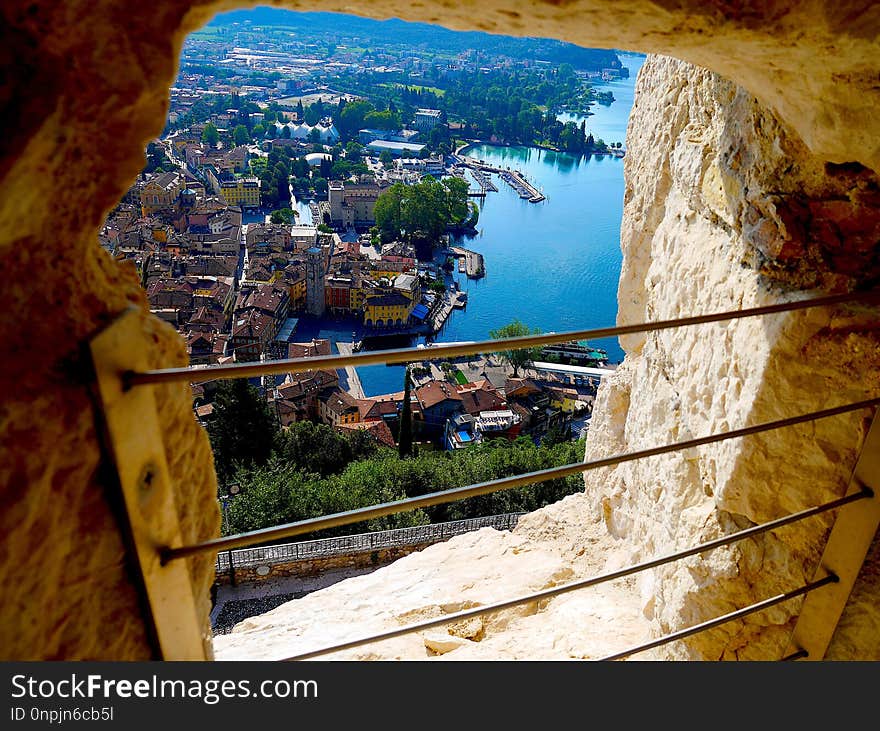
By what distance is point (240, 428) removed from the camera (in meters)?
9.80

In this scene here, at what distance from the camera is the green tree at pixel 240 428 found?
32.0 feet

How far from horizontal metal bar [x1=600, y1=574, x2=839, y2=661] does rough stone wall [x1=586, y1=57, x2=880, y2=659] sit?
0.08m

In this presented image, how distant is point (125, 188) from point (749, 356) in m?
0.99

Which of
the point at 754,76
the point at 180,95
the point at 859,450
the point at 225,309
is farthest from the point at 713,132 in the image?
the point at 180,95

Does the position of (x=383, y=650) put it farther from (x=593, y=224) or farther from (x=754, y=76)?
(x=593, y=224)

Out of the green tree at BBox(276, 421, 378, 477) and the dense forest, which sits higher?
the dense forest

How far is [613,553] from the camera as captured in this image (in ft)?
7.77

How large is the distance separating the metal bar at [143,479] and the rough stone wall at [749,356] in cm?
91

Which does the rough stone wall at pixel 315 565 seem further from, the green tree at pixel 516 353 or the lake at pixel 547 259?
the green tree at pixel 516 353

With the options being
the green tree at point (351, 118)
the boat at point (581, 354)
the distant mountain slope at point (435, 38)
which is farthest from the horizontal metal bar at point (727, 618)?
the distant mountain slope at point (435, 38)

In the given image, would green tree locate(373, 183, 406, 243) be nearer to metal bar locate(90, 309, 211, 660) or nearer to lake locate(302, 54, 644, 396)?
lake locate(302, 54, 644, 396)

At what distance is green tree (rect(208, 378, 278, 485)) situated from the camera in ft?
32.0

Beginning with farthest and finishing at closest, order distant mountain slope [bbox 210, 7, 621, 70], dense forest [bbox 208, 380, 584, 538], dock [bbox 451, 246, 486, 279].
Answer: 1. distant mountain slope [bbox 210, 7, 621, 70]
2. dock [bbox 451, 246, 486, 279]
3. dense forest [bbox 208, 380, 584, 538]

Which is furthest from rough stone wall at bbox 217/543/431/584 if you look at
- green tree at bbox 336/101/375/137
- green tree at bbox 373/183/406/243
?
green tree at bbox 336/101/375/137
